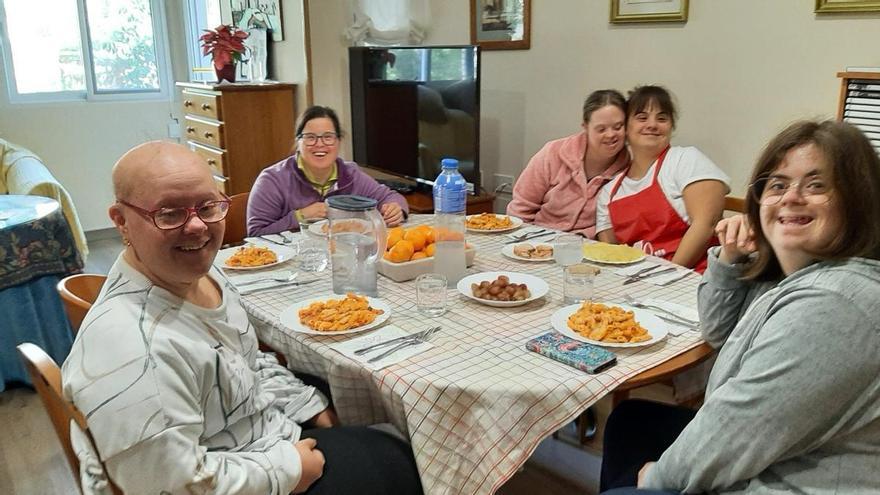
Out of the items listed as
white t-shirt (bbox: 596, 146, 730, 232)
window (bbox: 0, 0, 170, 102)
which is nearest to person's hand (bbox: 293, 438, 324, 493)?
white t-shirt (bbox: 596, 146, 730, 232)

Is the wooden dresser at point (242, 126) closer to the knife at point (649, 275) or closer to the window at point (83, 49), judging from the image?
the window at point (83, 49)

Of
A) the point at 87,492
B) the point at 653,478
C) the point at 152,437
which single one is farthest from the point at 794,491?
the point at 87,492

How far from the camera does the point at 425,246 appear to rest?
179cm

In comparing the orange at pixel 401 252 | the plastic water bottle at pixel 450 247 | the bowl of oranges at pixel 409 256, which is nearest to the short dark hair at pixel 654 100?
the plastic water bottle at pixel 450 247

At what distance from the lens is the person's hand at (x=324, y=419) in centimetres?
147

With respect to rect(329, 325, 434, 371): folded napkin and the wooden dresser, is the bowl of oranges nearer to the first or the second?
rect(329, 325, 434, 371): folded napkin

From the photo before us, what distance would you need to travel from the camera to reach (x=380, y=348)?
52.8 inches

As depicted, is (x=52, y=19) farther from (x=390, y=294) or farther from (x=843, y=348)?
(x=843, y=348)

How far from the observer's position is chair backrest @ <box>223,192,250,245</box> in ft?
8.16

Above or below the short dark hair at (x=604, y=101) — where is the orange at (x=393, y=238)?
below

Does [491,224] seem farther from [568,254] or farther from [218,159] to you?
[218,159]

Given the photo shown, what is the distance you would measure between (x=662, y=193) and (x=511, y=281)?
0.89 meters

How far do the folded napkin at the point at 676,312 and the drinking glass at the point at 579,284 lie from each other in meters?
0.14

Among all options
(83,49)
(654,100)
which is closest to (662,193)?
(654,100)
